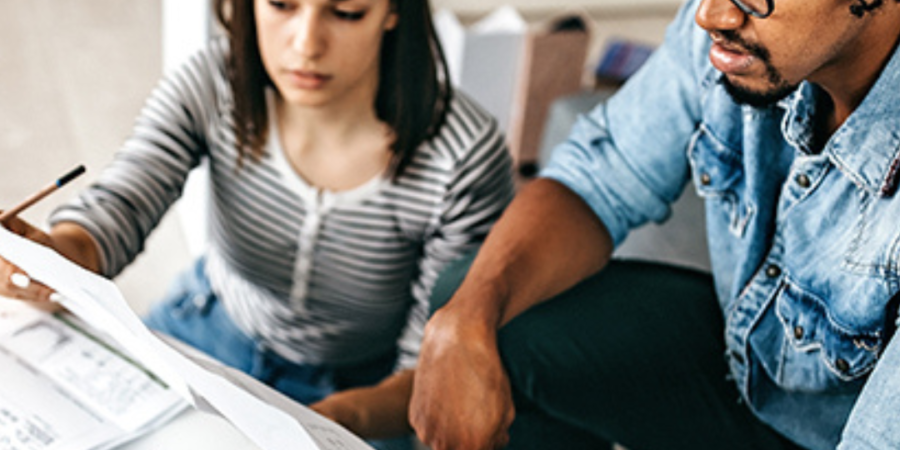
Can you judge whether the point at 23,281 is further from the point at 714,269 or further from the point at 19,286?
the point at 714,269

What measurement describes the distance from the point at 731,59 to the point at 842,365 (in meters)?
0.34

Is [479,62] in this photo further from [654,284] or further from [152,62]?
[654,284]

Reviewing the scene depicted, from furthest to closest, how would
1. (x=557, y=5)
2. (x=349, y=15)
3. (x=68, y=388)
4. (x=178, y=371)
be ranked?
1. (x=557, y=5)
2. (x=349, y=15)
3. (x=68, y=388)
4. (x=178, y=371)

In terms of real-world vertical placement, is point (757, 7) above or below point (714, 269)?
above

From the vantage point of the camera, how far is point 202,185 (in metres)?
1.90

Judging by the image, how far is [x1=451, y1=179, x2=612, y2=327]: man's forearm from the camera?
1.05 m

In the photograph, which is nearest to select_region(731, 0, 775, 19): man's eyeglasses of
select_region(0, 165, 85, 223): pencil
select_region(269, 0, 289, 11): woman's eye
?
select_region(269, 0, 289, 11): woman's eye

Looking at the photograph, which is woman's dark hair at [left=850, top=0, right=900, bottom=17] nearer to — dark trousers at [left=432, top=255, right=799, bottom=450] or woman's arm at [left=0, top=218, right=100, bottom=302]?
dark trousers at [left=432, top=255, right=799, bottom=450]

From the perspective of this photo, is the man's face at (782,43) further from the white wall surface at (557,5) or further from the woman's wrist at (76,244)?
the white wall surface at (557,5)

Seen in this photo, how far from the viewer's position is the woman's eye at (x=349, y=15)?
114 cm

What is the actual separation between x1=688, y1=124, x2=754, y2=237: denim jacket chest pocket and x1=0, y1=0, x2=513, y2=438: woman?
0.24m

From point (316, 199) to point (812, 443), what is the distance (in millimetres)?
645

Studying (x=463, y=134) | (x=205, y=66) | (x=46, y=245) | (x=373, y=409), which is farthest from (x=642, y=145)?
(x=46, y=245)

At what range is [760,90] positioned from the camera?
3.13ft
